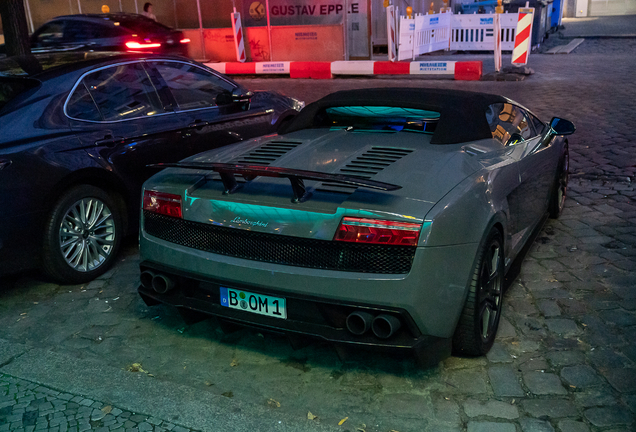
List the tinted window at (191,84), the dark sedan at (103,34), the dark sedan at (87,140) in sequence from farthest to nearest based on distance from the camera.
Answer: the dark sedan at (103,34), the tinted window at (191,84), the dark sedan at (87,140)

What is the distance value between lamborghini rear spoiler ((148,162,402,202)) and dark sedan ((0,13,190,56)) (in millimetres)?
10422

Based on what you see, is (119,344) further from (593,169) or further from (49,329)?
(593,169)

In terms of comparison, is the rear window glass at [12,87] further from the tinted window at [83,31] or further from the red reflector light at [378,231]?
the tinted window at [83,31]

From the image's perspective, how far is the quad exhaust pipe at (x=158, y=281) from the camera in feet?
11.2

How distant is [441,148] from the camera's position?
3590 millimetres

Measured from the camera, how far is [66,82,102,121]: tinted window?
4.70m

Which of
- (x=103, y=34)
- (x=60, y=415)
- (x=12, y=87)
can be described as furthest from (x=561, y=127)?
(x=103, y=34)

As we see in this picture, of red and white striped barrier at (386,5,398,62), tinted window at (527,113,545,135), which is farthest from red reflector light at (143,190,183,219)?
red and white striped barrier at (386,5,398,62)

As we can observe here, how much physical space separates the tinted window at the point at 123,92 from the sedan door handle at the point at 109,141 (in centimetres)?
20

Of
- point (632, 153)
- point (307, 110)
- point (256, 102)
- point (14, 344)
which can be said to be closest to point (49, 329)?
point (14, 344)

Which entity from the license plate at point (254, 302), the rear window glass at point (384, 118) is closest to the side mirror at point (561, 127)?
the rear window glass at point (384, 118)

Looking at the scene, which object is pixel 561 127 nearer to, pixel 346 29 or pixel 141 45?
pixel 141 45

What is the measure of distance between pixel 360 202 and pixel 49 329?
232 centimetres

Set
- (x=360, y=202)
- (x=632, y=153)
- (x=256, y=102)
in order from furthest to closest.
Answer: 1. (x=632, y=153)
2. (x=256, y=102)
3. (x=360, y=202)
